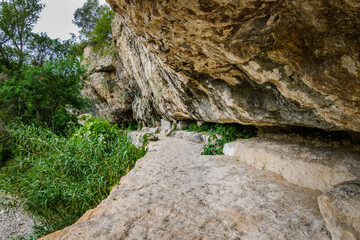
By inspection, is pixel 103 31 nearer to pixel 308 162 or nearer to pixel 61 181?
pixel 61 181

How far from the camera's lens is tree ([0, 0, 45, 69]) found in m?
9.77

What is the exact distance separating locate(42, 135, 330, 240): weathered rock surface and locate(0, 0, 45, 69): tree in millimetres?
11825

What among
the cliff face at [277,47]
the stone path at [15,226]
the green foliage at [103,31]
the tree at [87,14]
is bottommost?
the stone path at [15,226]

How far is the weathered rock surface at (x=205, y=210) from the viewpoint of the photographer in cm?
120

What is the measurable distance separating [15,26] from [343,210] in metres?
16.4

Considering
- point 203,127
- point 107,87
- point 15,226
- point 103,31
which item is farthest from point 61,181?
point 103,31

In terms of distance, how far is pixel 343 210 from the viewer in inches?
42.9

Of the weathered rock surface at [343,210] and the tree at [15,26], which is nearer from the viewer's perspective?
the weathered rock surface at [343,210]

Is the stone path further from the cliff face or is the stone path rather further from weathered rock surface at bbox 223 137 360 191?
weathered rock surface at bbox 223 137 360 191

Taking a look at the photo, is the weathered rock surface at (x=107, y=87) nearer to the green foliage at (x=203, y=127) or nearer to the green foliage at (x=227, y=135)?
the green foliage at (x=203, y=127)

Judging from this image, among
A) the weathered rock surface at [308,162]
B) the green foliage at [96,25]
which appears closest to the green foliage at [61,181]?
the weathered rock surface at [308,162]

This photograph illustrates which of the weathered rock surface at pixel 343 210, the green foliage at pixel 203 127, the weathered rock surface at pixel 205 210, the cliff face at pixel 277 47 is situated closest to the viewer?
the weathered rock surface at pixel 343 210

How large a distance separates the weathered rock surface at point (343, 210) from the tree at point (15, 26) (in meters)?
13.2

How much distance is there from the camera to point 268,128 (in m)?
3.69
